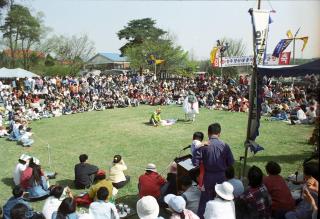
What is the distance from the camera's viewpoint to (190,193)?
5895mm

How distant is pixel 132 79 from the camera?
30094 mm

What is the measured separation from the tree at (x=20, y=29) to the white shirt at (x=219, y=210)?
3833cm

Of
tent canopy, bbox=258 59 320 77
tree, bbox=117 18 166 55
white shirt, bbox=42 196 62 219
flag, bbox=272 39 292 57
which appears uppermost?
tree, bbox=117 18 166 55

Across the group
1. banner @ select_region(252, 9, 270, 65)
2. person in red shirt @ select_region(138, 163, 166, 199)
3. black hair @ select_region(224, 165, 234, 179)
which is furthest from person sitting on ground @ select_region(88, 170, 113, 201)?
banner @ select_region(252, 9, 270, 65)

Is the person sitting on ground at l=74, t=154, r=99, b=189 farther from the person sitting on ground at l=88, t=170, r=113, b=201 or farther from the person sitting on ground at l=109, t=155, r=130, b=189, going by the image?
the person sitting on ground at l=88, t=170, r=113, b=201

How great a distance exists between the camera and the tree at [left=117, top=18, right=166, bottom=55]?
168 ft

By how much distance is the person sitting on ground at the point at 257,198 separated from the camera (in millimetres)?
4992

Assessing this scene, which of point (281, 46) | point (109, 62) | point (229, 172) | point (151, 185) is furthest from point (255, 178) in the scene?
point (109, 62)

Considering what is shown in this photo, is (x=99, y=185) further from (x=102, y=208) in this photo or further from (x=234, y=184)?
(x=234, y=184)

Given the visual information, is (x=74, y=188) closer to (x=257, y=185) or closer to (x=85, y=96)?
(x=257, y=185)

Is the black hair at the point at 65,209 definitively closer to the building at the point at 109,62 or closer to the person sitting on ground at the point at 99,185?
the person sitting on ground at the point at 99,185

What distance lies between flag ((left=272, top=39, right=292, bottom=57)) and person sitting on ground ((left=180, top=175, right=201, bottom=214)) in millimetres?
19662

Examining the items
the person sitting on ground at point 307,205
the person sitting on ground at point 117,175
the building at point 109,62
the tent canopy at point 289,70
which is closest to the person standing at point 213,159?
the person sitting on ground at point 307,205

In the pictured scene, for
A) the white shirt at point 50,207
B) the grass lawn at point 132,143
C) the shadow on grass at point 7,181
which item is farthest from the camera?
the grass lawn at point 132,143
